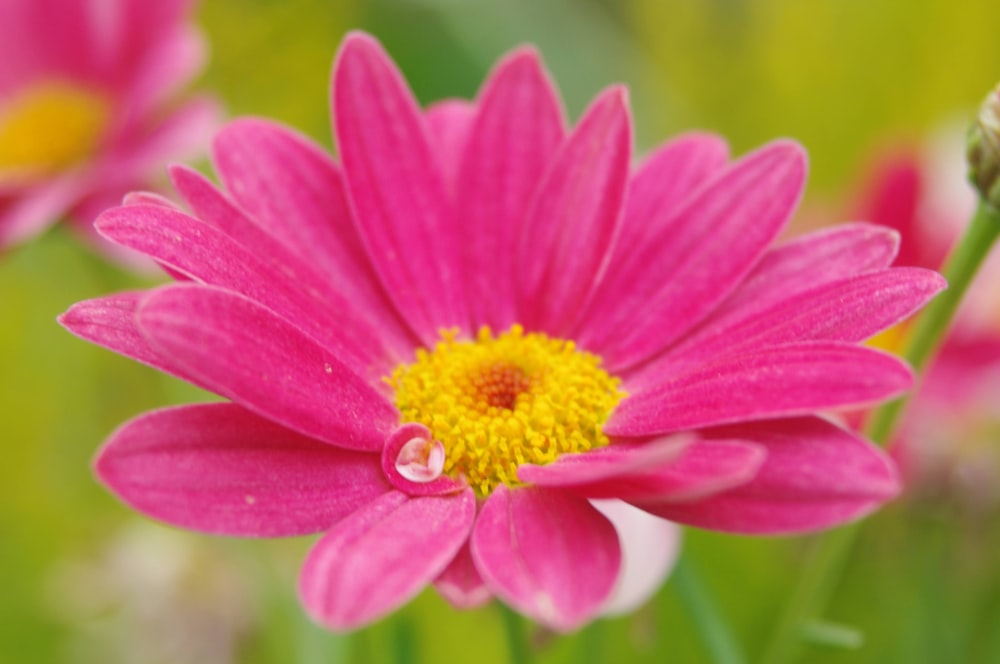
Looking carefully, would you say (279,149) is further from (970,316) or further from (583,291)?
(970,316)

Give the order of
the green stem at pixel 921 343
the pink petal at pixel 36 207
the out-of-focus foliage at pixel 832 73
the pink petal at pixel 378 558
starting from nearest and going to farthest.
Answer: the pink petal at pixel 378 558, the green stem at pixel 921 343, the pink petal at pixel 36 207, the out-of-focus foliage at pixel 832 73

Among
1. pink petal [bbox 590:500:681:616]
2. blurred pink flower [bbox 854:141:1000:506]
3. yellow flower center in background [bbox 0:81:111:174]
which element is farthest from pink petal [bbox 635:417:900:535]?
yellow flower center in background [bbox 0:81:111:174]

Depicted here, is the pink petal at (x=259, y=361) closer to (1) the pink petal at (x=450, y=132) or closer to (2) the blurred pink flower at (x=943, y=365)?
(1) the pink petal at (x=450, y=132)

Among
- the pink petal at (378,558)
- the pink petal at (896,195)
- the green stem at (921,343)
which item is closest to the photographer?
the pink petal at (378,558)

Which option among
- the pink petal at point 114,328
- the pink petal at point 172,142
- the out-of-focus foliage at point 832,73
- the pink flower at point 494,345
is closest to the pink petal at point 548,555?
the pink flower at point 494,345

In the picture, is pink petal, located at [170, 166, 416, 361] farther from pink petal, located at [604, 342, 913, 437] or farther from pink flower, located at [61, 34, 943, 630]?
pink petal, located at [604, 342, 913, 437]

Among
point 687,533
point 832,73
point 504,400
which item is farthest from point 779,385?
point 832,73

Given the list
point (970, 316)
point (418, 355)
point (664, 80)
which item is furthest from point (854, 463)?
point (664, 80)
